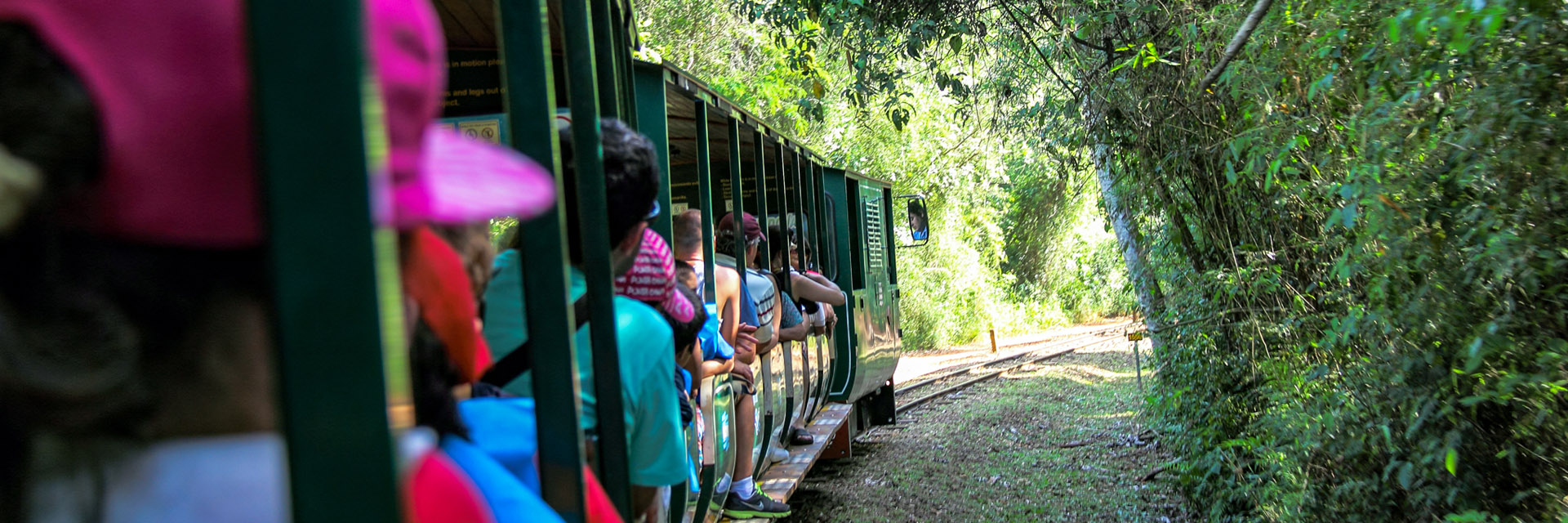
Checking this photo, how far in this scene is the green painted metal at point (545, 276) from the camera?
1.42 m

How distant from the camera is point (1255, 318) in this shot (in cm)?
558

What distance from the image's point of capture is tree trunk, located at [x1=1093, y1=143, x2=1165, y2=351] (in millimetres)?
7578

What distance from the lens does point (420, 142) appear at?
91 cm

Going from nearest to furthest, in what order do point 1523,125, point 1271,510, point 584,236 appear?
1. point 584,236
2. point 1523,125
3. point 1271,510

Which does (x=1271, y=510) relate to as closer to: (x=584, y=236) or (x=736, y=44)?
(x=584, y=236)

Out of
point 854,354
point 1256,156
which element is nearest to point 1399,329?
point 1256,156

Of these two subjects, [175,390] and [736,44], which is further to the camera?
[736,44]

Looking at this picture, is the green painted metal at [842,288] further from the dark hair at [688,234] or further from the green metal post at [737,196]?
the dark hair at [688,234]

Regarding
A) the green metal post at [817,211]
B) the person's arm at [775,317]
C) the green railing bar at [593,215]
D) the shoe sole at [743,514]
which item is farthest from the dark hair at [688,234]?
the green metal post at [817,211]

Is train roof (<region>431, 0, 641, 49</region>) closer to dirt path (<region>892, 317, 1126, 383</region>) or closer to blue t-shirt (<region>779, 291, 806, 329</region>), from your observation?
blue t-shirt (<region>779, 291, 806, 329</region>)

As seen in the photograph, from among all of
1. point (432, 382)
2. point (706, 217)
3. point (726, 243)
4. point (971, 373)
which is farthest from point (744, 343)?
point (971, 373)

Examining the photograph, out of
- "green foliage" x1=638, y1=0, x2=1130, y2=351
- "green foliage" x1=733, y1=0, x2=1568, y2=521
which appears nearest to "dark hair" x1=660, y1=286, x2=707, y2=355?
"green foliage" x1=733, y1=0, x2=1568, y2=521

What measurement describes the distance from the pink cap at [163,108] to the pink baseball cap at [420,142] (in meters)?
0.10

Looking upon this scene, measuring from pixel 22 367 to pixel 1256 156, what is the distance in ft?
14.3
